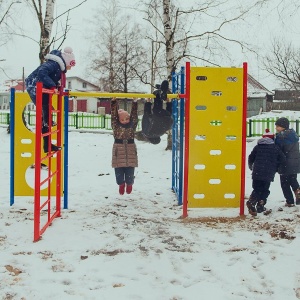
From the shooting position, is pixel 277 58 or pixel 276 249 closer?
pixel 276 249

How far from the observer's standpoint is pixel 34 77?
5.23m

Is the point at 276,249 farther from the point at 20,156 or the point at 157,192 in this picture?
the point at 20,156

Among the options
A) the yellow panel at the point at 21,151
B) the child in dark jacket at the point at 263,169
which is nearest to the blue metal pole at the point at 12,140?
the yellow panel at the point at 21,151

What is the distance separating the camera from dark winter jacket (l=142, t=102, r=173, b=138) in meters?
6.12

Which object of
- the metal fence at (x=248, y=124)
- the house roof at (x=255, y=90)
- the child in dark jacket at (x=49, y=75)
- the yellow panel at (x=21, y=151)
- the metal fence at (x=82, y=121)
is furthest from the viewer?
the house roof at (x=255, y=90)

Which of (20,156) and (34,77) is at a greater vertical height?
(34,77)

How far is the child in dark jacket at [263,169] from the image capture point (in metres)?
5.79

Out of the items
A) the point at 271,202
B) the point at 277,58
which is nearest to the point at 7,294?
the point at 271,202

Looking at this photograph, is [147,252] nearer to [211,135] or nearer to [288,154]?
[211,135]

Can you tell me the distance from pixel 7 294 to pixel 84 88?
177 ft

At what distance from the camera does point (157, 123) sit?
616cm

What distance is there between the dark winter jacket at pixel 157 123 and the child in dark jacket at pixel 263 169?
1.29 metres

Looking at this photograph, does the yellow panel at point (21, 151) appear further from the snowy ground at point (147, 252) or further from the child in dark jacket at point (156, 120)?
the child in dark jacket at point (156, 120)

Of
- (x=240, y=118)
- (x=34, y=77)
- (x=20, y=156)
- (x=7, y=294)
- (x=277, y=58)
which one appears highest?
(x=277, y=58)
